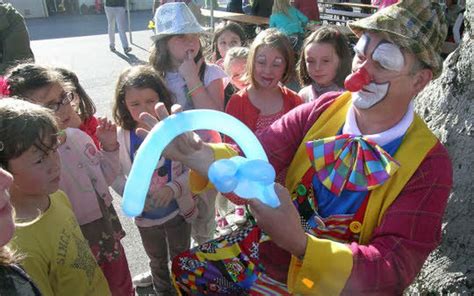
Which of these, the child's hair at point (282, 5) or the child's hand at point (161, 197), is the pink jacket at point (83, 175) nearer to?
the child's hand at point (161, 197)

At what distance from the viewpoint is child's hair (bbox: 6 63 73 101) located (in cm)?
189

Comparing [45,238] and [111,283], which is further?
[111,283]

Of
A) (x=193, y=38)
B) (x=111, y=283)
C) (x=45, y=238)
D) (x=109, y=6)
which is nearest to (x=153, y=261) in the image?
(x=111, y=283)

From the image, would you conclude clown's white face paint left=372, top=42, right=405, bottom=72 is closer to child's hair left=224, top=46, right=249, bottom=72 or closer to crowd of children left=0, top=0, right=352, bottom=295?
crowd of children left=0, top=0, right=352, bottom=295

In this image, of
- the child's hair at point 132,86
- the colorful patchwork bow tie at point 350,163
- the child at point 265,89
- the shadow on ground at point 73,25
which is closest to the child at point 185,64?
the child at point 265,89

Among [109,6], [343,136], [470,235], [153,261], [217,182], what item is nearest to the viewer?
[217,182]

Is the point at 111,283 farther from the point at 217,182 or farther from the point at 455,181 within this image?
the point at 455,181

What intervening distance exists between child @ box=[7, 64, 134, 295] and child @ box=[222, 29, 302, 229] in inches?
33.7

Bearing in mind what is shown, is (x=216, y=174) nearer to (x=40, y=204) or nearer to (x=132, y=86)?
(x=40, y=204)

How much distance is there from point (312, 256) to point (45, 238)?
0.88m

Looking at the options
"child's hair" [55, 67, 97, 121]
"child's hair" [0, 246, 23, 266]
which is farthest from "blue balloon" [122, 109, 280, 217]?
"child's hair" [55, 67, 97, 121]

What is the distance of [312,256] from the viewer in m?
1.21

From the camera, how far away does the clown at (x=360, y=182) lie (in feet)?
4.07

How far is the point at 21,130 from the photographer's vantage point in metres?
1.48
